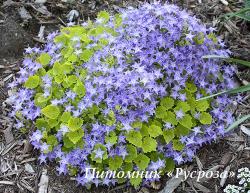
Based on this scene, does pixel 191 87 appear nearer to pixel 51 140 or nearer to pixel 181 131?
pixel 181 131

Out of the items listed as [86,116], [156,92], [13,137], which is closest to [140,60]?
[156,92]

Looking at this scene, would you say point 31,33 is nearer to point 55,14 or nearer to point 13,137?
point 55,14

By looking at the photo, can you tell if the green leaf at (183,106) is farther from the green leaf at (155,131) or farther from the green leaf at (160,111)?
the green leaf at (155,131)

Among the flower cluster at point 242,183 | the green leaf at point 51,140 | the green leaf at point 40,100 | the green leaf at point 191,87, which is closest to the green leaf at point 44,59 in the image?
the green leaf at point 40,100

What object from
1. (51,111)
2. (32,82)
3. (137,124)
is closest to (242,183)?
(137,124)

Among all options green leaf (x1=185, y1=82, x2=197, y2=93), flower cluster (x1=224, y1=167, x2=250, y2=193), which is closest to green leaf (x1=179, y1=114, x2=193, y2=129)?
green leaf (x1=185, y1=82, x2=197, y2=93)
